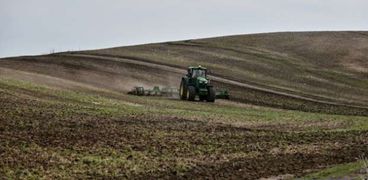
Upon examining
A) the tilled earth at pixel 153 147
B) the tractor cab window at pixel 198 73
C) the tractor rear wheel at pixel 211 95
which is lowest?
the tilled earth at pixel 153 147

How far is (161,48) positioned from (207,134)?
64457 millimetres

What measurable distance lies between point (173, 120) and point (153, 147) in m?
9.99

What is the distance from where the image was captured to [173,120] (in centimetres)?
3647

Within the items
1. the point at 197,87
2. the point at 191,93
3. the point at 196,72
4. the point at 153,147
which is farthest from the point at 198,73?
the point at 153,147

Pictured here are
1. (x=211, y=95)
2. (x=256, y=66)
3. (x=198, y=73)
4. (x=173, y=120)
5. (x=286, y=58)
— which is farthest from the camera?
(x=286, y=58)

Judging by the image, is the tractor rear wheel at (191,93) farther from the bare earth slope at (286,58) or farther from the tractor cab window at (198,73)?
the bare earth slope at (286,58)

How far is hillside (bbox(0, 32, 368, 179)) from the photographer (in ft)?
74.6

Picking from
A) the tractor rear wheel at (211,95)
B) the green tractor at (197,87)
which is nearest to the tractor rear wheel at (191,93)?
the green tractor at (197,87)

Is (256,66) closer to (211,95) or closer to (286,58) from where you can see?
(286,58)

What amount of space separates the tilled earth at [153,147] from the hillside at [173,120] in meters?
0.04

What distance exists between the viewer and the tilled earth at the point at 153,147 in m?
22.1

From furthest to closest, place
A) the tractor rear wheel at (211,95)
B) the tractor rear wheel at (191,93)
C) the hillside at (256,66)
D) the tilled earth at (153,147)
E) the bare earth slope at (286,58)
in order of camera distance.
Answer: the bare earth slope at (286,58) < the hillside at (256,66) < the tractor rear wheel at (191,93) < the tractor rear wheel at (211,95) < the tilled earth at (153,147)

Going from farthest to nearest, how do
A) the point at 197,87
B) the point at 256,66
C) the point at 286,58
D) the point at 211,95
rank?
the point at 286,58
the point at 256,66
the point at 197,87
the point at 211,95

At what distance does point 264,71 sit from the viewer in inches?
3174
